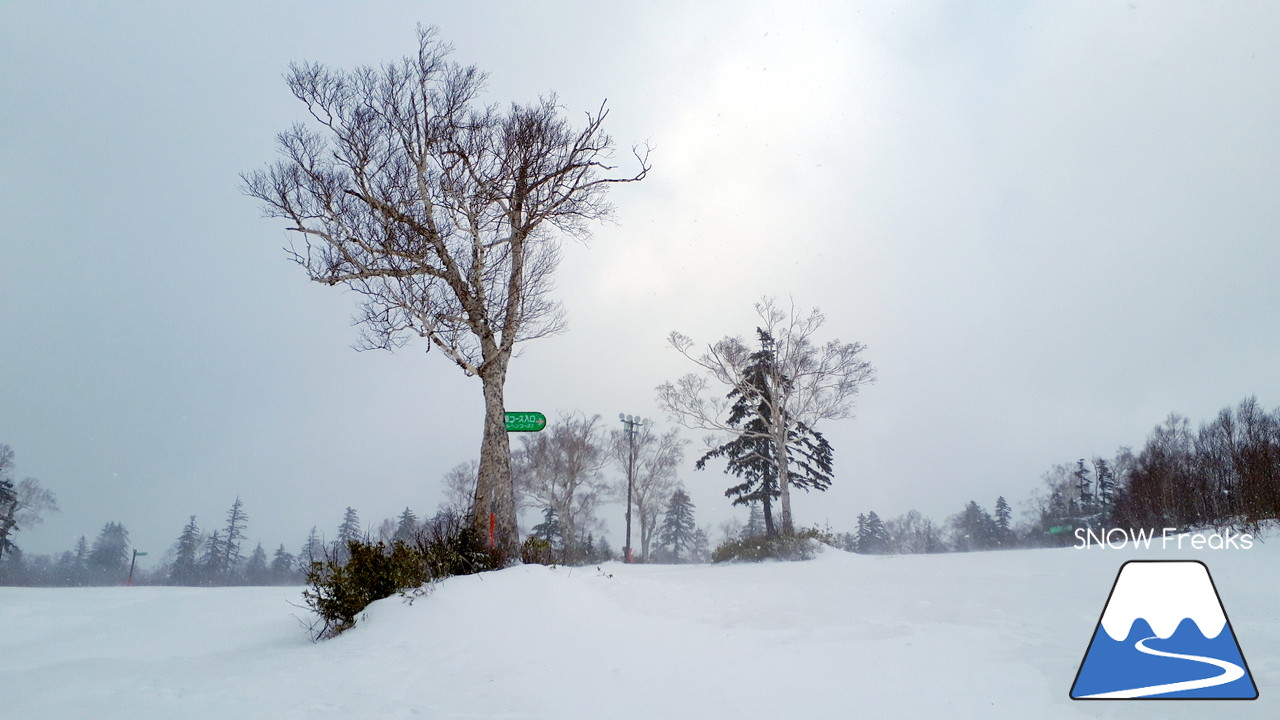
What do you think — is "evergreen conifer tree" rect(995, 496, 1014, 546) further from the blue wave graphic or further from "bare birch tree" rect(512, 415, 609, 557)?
the blue wave graphic

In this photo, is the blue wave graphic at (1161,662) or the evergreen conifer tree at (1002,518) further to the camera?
the evergreen conifer tree at (1002,518)

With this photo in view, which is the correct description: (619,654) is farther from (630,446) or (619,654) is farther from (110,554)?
(110,554)

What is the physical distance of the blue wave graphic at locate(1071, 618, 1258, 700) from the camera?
2408 mm

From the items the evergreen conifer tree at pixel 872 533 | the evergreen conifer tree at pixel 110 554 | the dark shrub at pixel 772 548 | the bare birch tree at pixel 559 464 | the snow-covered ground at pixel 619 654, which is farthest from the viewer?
the evergreen conifer tree at pixel 872 533

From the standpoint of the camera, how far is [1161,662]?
7.86ft

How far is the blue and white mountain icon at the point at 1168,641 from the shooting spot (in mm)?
2400

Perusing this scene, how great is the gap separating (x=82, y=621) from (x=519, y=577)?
475 cm

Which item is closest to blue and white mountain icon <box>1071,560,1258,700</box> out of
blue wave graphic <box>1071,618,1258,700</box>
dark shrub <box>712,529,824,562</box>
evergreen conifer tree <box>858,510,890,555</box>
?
blue wave graphic <box>1071,618,1258,700</box>

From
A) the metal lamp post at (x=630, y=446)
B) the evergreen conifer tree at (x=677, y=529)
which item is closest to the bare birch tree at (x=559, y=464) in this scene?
the metal lamp post at (x=630, y=446)

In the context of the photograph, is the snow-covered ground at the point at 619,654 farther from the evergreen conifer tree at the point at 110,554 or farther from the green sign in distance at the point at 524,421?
the evergreen conifer tree at the point at 110,554

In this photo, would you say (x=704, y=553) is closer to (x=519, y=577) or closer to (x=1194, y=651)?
(x=519, y=577)

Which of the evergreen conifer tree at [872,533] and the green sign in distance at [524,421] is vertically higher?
the green sign in distance at [524,421]

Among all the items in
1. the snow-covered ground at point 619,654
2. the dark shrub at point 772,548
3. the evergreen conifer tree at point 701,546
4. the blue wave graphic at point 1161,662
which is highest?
the blue wave graphic at point 1161,662

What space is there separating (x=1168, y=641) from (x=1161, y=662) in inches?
3.6
